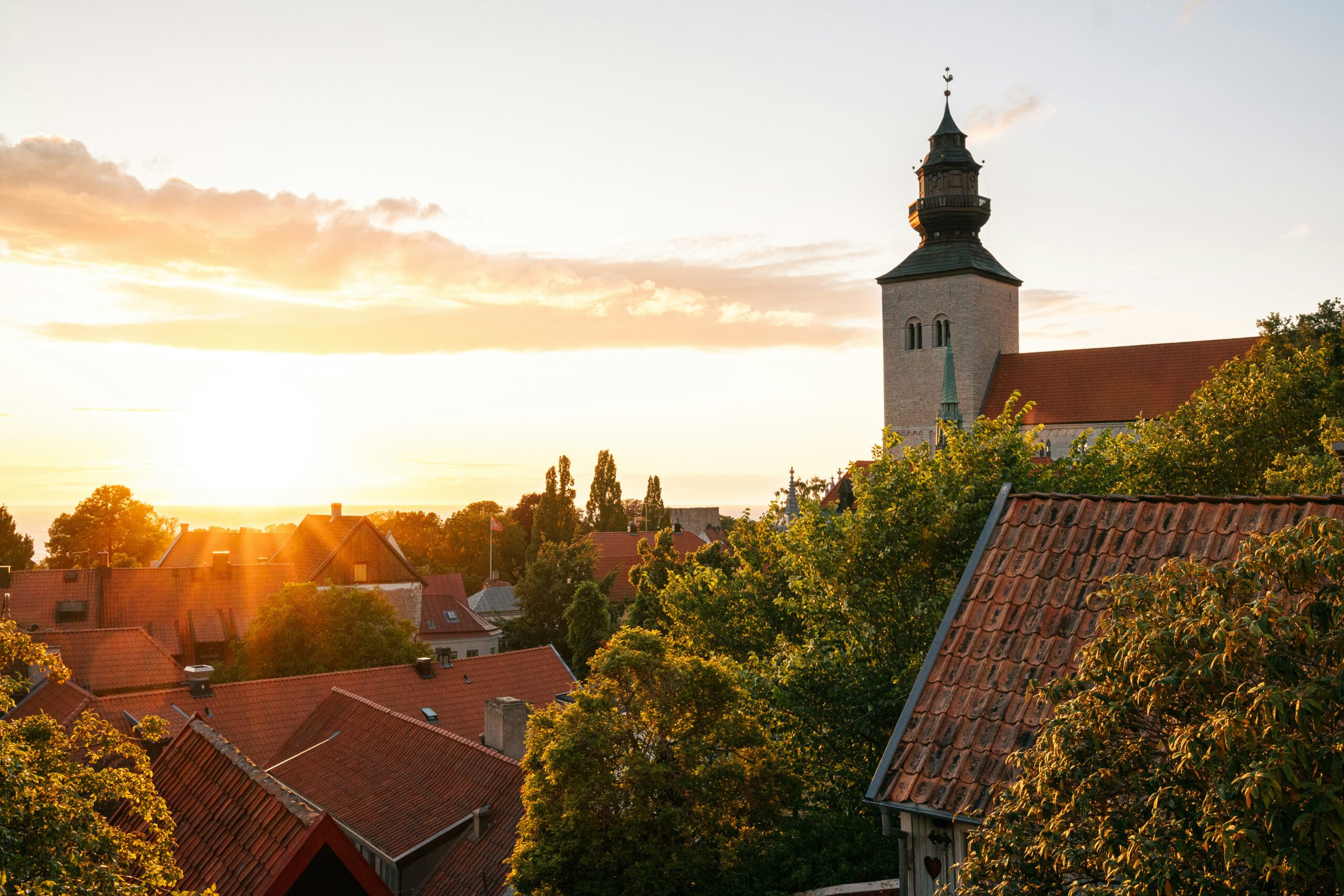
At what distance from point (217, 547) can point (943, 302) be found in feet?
159

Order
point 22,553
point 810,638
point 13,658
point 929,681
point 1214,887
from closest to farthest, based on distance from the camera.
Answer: point 1214,887 → point 929,681 → point 13,658 → point 810,638 → point 22,553

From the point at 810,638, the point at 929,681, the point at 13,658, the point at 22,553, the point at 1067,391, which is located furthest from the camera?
the point at 22,553

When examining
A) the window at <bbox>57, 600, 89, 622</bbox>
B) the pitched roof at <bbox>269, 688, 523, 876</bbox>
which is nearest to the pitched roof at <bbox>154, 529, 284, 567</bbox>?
the window at <bbox>57, 600, 89, 622</bbox>

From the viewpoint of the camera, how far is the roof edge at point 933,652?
9.49 m

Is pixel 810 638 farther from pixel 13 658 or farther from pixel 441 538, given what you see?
pixel 441 538

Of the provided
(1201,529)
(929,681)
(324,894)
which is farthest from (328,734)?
(1201,529)

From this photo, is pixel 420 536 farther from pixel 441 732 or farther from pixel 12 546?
pixel 441 732

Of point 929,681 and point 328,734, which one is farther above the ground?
point 929,681

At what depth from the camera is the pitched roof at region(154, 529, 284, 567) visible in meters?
65.1

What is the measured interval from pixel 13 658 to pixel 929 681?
383 inches

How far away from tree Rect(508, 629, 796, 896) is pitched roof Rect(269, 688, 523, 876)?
444 centimetres

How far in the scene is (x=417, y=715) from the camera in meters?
31.0

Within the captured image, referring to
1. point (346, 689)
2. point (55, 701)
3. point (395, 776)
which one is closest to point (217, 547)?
point (55, 701)

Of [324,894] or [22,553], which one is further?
[22,553]
